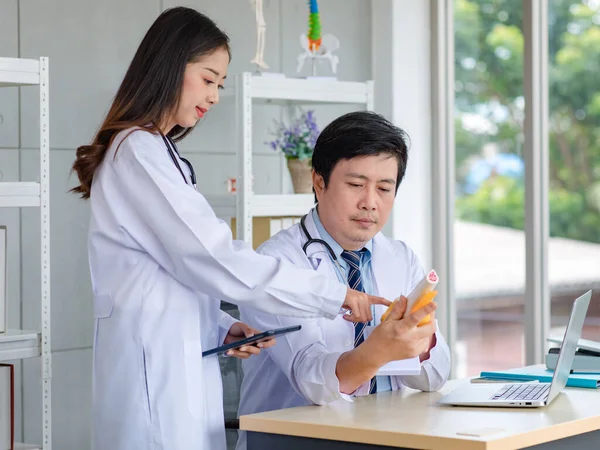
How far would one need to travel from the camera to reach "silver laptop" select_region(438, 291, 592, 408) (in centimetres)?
197

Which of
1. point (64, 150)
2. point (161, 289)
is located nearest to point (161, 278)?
point (161, 289)

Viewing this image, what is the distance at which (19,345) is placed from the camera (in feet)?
9.68

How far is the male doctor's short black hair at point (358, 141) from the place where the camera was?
2.30 metres

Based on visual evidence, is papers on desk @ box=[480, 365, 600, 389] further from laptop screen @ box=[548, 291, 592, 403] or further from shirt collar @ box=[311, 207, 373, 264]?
shirt collar @ box=[311, 207, 373, 264]

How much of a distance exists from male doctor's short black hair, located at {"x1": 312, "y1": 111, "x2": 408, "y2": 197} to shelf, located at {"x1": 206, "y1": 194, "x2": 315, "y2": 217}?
1.24 metres

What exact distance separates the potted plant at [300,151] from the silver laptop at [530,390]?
1.67 m

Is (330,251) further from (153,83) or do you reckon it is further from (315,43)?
(315,43)

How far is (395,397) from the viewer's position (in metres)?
2.15

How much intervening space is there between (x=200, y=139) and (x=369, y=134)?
5.37 feet

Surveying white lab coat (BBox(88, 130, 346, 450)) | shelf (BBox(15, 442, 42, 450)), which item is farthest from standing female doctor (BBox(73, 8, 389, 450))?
shelf (BBox(15, 442, 42, 450))

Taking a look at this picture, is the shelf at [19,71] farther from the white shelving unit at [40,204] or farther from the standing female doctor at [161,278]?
the standing female doctor at [161,278]

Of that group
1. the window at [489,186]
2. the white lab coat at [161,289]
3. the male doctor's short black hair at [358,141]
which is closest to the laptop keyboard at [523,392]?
the white lab coat at [161,289]

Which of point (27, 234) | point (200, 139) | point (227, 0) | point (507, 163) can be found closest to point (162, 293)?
point (27, 234)

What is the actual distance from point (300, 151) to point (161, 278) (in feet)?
5.83
